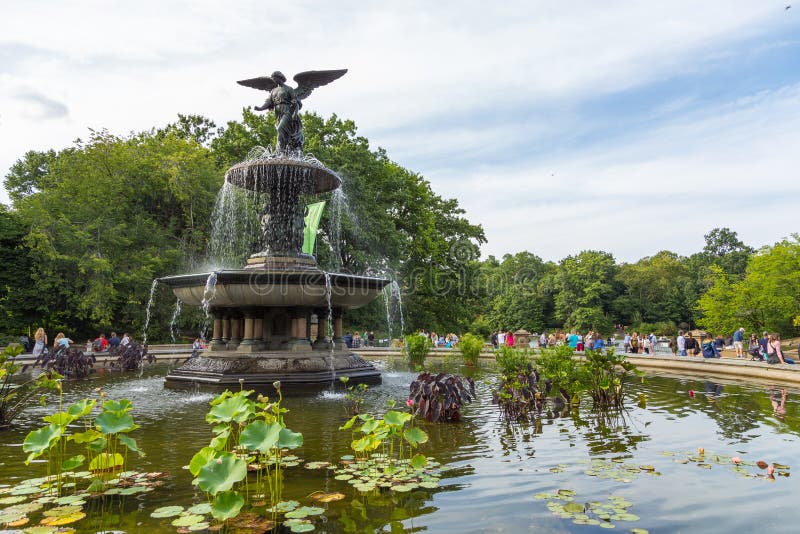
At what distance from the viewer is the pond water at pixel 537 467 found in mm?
3496

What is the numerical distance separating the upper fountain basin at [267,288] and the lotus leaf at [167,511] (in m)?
6.76

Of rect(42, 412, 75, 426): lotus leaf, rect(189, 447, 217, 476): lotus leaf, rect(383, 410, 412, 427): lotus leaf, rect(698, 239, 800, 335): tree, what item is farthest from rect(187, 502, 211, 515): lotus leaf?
rect(698, 239, 800, 335): tree

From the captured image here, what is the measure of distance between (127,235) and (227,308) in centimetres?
1758

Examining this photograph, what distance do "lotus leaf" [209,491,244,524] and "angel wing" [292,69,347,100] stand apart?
10617 millimetres

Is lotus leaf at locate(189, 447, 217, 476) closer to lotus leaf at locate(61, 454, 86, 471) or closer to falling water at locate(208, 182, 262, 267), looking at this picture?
lotus leaf at locate(61, 454, 86, 471)

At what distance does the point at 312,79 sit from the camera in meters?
12.4

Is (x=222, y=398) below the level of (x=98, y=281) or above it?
below

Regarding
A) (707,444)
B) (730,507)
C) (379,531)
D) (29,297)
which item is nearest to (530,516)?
(379,531)

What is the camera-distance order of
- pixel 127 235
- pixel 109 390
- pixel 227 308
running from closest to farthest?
pixel 109 390 → pixel 227 308 → pixel 127 235

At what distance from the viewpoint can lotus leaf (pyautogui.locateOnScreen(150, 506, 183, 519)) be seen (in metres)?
3.50

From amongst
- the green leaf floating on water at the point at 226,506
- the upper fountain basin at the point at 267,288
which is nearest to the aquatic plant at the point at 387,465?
the green leaf floating on water at the point at 226,506

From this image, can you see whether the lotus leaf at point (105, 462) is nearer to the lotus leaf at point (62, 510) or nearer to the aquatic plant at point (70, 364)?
the lotus leaf at point (62, 510)

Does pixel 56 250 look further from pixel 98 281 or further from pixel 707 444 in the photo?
pixel 707 444

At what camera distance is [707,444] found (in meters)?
5.55
